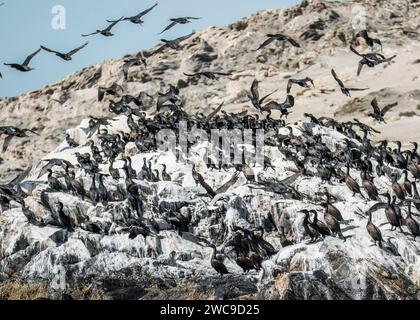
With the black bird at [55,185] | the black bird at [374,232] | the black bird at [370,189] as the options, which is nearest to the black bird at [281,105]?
the black bird at [370,189]

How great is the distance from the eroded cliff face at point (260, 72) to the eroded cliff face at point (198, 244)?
25.5 m

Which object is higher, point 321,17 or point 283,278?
point 283,278

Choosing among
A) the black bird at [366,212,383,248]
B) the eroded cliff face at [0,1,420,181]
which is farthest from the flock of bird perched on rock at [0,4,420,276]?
the eroded cliff face at [0,1,420,181]

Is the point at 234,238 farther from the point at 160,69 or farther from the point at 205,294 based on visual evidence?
the point at 160,69

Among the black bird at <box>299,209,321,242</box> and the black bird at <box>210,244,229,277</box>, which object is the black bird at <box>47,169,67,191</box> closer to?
the black bird at <box>210,244,229,277</box>

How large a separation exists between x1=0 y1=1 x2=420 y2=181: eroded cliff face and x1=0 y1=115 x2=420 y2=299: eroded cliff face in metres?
25.5

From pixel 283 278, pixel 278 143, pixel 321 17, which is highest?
pixel 283 278

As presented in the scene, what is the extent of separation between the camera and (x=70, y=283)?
1595 centimetres

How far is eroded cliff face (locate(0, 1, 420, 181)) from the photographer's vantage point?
4822 cm

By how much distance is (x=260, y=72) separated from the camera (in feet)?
189

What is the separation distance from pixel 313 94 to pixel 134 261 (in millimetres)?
34375

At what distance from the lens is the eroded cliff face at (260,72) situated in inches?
1898

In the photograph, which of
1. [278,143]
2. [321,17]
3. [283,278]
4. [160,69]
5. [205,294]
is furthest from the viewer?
[321,17]

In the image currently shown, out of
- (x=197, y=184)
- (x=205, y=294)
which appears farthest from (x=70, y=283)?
(x=197, y=184)
